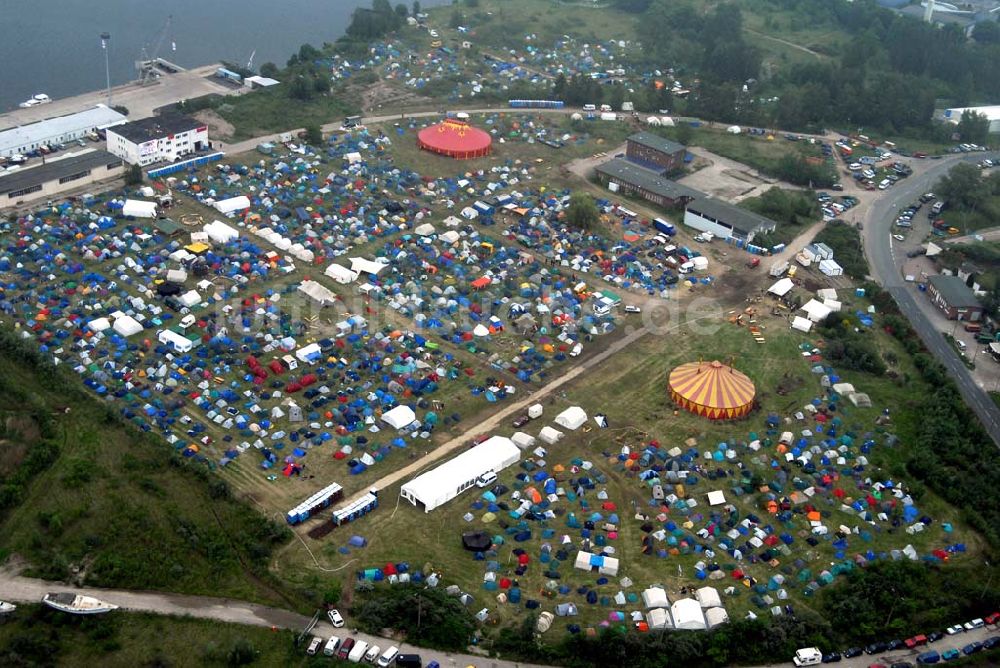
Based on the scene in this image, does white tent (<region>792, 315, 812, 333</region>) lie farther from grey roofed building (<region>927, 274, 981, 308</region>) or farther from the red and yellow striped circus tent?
grey roofed building (<region>927, 274, 981, 308</region>)

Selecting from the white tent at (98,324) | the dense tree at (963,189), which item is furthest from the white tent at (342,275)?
the dense tree at (963,189)

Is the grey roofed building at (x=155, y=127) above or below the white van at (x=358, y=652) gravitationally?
above

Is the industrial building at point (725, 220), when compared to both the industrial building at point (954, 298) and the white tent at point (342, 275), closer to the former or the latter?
the industrial building at point (954, 298)

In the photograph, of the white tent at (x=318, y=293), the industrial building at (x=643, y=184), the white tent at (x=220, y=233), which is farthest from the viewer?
the industrial building at (x=643, y=184)

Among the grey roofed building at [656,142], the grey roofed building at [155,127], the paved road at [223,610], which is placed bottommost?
the paved road at [223,610]

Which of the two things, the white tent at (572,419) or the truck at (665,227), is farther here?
the truck at (665,227)

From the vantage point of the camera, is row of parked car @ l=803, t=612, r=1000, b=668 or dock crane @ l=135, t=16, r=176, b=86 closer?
row of parked car @ l=803, t=612, r=1000, b=668

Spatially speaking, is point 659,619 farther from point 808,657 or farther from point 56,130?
point 56,130

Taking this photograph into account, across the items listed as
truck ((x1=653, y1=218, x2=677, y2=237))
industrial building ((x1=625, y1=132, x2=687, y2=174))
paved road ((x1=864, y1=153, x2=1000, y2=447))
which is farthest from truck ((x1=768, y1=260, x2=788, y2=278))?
industrial building ((x1=625, y1=132, x2=687, y2=174))
